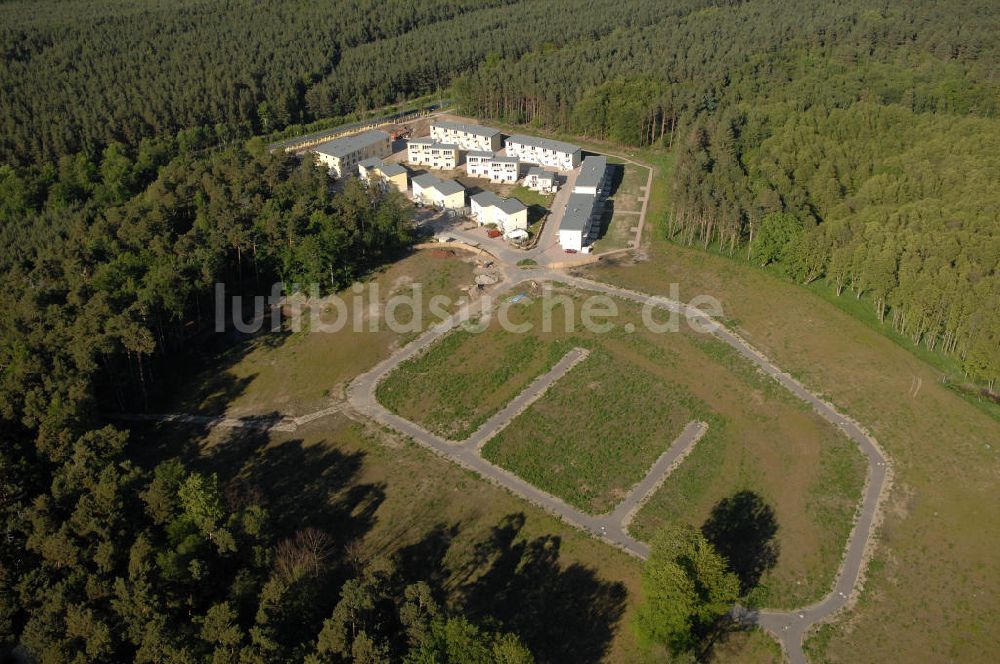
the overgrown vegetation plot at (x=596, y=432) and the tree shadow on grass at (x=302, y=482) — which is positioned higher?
the overgrown vegetation plot at (x=596, y=432)

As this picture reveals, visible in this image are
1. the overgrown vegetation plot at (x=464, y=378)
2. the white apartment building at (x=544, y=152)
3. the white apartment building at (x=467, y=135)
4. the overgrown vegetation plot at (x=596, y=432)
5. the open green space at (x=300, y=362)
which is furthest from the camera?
the white apartment building at (x=467, y=135)

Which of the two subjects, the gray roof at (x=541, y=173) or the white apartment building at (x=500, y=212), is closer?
the white apartment building at (x=500, y=212)

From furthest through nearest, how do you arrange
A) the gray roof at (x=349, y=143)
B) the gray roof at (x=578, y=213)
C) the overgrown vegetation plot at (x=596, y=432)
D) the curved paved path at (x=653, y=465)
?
the gray roof at (x=349, y=143) → the gray roof at (x=578, y=213) → the overgrown vegetation plot at (x=596, y=432) → the curved paved path at (x=653, y=465)

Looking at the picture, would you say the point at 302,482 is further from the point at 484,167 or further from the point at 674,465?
the point at 484,167

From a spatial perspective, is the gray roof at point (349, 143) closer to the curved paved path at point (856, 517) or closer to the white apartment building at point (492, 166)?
the white apartment building at point (492, 166)

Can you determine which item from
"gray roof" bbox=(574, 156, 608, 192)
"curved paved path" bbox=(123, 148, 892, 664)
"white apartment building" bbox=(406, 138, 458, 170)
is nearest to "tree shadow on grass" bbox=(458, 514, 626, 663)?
"curved paved path" bbox=(123, 148, 892, 664)

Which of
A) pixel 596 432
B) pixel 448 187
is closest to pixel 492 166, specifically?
pixel 448 187

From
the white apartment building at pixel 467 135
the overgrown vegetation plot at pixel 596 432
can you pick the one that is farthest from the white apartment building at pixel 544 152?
the overgrown vegetation plot at pixel 596 432

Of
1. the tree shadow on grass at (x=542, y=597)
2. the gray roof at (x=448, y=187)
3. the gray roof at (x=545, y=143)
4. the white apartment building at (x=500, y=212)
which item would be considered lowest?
the tree shadow on grass at (x=542, y=597)
